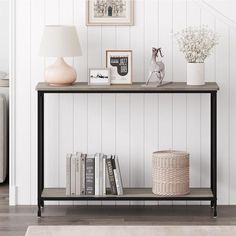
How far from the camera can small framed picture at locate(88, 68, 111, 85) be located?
5.35m

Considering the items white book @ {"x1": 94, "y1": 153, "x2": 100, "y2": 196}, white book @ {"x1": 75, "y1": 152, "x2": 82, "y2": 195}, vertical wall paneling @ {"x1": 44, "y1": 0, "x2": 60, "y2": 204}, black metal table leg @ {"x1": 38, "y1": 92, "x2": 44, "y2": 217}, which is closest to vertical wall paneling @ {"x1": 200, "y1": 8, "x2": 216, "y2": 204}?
white book @ {"x1": 94, "y1": 153, "x2": 100, "y2": 196}

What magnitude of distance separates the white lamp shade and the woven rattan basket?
2.97ft

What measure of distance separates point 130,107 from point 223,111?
A: 643 millimetres

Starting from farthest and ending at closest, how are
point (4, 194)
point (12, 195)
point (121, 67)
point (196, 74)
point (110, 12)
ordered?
point (4, 194), point (12, 195), point (110, 12), point (121, 67), point (196, 74)

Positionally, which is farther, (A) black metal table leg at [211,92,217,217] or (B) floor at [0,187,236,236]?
(A) black metal table leg at [211,92,217,217]

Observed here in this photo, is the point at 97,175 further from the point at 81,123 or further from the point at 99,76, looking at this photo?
the point at 99,76

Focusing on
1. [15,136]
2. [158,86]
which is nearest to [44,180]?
[15,136]

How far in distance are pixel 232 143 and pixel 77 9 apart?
1414 millimetres

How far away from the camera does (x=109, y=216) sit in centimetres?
533

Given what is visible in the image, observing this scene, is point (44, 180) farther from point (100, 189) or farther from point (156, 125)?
point (156, 125)

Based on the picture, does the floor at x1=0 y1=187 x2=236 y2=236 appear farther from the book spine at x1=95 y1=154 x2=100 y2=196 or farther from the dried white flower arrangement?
the dried white flower arrangement

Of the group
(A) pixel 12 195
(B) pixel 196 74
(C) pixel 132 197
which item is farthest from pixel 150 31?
(A) pixel 12 195

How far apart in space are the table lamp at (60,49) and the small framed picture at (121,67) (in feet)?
0.86

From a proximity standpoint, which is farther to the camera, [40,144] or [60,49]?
[40,144]
